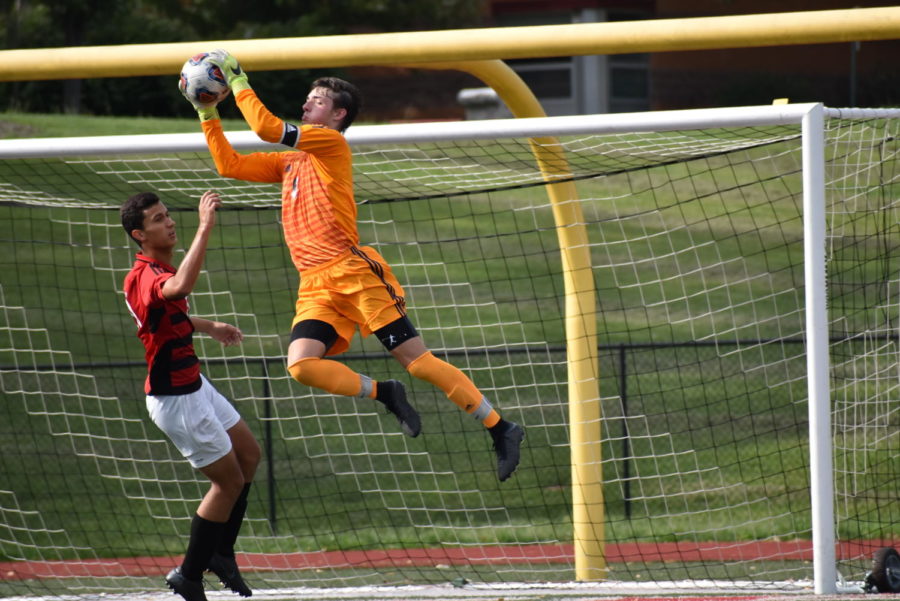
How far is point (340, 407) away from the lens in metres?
12.0

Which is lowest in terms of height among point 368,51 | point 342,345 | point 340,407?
point 340,407

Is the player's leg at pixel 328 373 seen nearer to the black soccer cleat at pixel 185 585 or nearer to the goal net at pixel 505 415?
the goal net at pixel 505 415

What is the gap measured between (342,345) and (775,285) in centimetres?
1236

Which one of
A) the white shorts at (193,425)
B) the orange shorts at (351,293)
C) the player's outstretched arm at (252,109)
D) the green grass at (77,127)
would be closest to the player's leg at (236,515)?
the white shorts at (193,425)

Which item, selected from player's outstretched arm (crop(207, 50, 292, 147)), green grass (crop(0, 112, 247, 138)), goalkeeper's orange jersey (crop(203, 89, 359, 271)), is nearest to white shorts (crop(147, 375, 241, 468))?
goalkeeper's orange jersey (crop(203, 89, 359, 271))

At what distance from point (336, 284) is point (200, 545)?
138cm

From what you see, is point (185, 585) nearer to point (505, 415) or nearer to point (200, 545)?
point (200, 545)

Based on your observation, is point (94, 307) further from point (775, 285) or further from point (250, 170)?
point (250, 170)

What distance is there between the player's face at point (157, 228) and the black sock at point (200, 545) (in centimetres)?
128

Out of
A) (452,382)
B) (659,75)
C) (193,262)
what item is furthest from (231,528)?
(659,75)

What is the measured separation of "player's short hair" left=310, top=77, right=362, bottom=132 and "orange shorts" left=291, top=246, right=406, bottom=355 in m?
0.62

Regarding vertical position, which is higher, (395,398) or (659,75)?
(659,75)

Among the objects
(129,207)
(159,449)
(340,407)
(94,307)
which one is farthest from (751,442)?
(94,307)

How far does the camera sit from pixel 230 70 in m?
4.91
